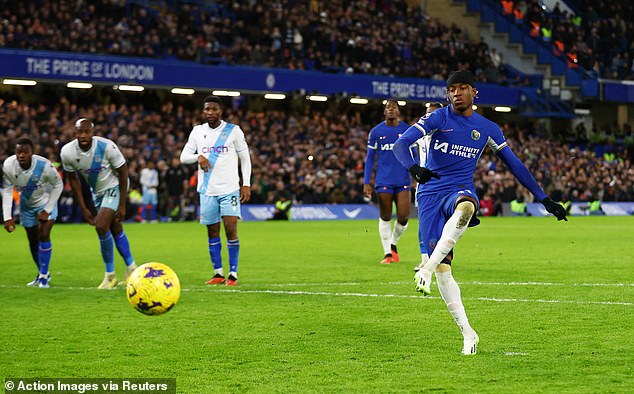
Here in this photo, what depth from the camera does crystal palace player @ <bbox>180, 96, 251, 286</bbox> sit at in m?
14.1

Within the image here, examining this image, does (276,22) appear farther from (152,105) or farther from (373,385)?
(373,385)

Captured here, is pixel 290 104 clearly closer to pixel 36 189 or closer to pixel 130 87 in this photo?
pixel 130 87

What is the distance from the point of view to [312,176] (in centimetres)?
3984

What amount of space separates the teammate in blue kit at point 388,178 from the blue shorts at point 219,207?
11.7ft

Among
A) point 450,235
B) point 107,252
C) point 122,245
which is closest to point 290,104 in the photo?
point 122,245

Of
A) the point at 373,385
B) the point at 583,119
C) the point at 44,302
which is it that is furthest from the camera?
the point at 583,119

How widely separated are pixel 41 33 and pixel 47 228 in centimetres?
2439

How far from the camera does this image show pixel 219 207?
46.6ft

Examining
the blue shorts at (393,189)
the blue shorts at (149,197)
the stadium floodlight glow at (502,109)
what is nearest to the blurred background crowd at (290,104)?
the blue shorts at (149,197)

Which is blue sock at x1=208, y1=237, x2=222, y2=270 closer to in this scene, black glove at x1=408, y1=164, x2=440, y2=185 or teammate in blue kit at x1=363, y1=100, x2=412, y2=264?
teammate in blue kit at x1=363, y1=100, x2=412, y2=264

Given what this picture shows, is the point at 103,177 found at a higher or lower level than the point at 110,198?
higher

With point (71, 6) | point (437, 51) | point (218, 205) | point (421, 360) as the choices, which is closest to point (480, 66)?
point (437, 51)

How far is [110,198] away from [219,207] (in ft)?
4.93

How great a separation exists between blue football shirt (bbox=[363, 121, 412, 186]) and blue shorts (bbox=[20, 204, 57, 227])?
5304 mm
